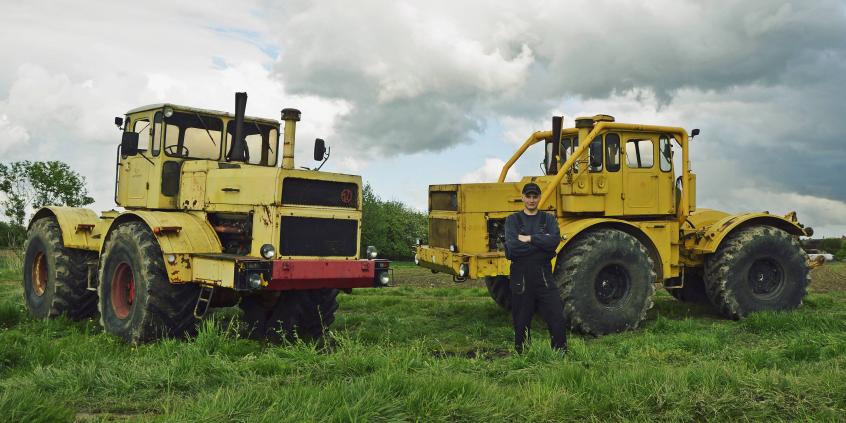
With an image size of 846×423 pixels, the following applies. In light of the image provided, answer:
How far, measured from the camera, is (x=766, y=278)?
1097cm

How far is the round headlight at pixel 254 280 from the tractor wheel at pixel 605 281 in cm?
392

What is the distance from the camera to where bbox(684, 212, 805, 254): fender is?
34.6 feet

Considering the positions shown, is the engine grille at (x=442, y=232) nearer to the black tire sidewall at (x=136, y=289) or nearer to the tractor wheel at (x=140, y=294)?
the tractor wheel at (x=140, y=294)

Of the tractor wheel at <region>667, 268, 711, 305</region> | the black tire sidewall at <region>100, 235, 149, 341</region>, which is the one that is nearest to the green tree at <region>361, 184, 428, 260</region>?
the tractor wheel at <region>667, 268, 711, 305</region>

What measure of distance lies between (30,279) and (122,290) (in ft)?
11.1

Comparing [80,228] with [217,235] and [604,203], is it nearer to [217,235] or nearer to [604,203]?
[217,235]

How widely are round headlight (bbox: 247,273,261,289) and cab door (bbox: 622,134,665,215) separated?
17.5ft

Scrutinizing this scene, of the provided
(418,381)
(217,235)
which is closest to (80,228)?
(217,235)

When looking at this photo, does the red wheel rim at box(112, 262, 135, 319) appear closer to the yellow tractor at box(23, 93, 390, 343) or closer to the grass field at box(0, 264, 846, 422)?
the yellow tractor at box(23, 93, 390, 343)

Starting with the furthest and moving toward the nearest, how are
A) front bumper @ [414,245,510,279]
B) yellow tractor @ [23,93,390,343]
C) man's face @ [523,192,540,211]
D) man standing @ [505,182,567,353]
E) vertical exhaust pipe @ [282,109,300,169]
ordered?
front bumper @ [414,245,510,279] < vertical exhaust pipe @ [282,109,300,169] < yellow tractor @ [23,93,390,343] < man's face @ [523,192,540,211] < man standing @ [505,182,567,353]

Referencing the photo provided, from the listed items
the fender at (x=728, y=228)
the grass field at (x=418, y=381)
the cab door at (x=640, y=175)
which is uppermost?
the cab door at (x=640, y=175)

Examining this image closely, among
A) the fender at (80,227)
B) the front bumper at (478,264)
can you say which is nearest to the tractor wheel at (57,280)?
the fender at (80,227)

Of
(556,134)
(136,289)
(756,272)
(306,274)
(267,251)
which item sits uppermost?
(556,134)

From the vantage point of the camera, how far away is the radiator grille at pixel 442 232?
32.9 feet
